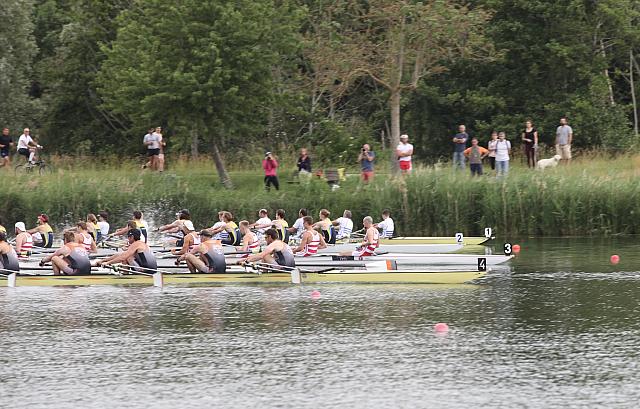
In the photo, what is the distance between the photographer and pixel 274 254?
954 inches

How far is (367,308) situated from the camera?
21188 mm

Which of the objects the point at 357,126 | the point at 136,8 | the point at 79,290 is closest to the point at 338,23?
the point at 357,126

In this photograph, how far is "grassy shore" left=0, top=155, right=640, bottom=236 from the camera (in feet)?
107

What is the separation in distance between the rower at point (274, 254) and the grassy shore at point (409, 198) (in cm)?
932

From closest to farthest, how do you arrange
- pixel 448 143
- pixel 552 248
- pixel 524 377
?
1. pixel 524 377
2. pixel 552 248
3. pixel 448 143

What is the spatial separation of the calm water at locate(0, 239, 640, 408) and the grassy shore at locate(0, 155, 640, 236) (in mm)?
7739

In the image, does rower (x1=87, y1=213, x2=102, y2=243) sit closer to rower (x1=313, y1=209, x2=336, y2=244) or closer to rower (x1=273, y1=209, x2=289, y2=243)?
rower (x1=273, y1=209, x2=289, y2=243)

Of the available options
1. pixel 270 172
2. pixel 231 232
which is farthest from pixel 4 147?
pixel 231 232

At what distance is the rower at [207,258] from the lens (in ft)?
79.5

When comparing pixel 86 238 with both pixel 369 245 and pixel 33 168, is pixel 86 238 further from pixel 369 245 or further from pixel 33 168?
pixel 33 168

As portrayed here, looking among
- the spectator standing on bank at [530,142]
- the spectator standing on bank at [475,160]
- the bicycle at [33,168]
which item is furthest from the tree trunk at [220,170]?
the spectator standing on bank at [530,142]

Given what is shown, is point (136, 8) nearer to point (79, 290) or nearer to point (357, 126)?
point (357, 126)

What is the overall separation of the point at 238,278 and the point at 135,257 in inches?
85.6

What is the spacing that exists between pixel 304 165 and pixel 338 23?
10799 mm
